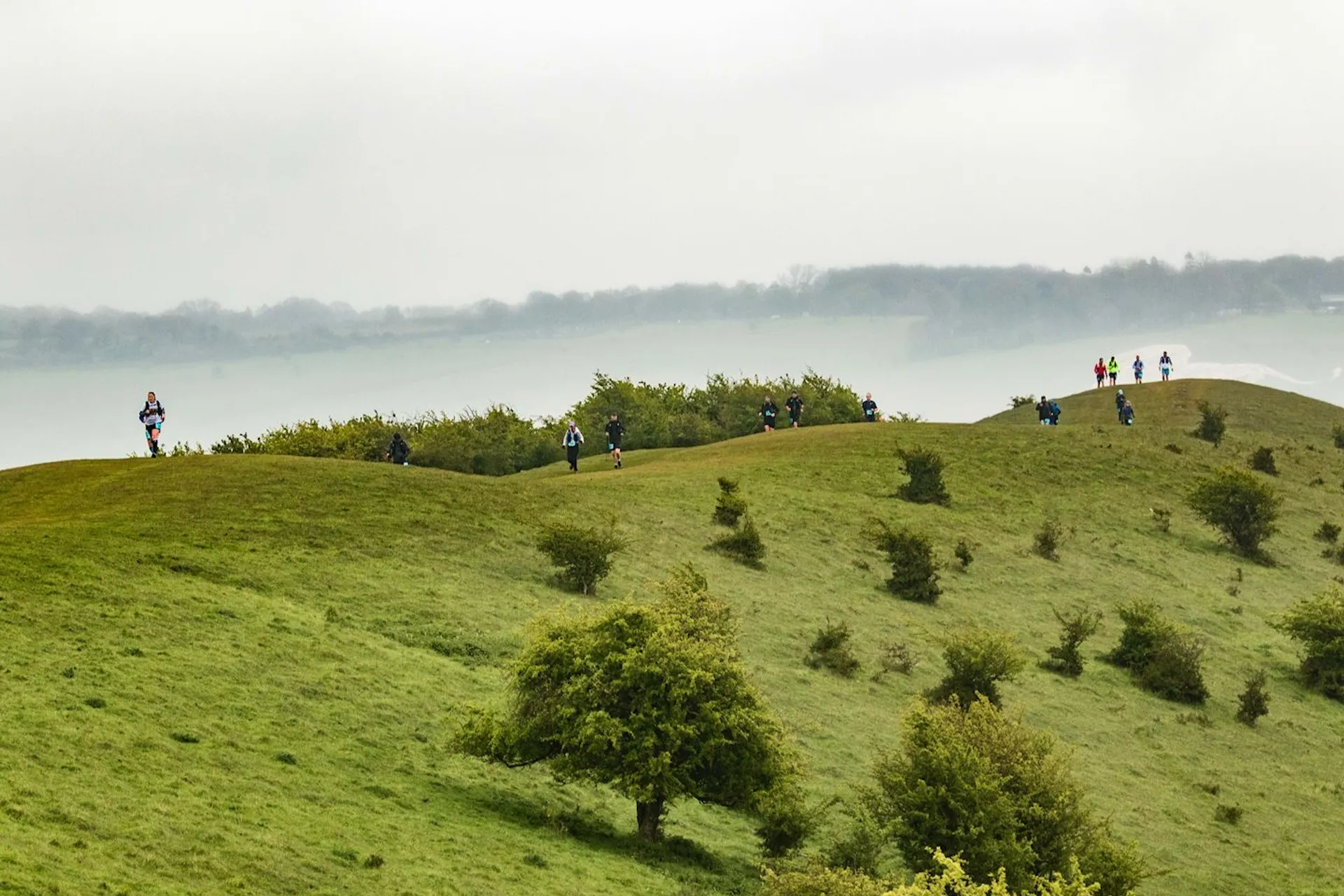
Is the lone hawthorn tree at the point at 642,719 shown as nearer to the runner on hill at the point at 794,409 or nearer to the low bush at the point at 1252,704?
the low bush at the point at 1252,704

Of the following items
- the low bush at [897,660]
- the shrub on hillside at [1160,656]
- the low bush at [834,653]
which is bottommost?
the shrub on hillside at [1160,656]

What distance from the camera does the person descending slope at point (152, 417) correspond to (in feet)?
186

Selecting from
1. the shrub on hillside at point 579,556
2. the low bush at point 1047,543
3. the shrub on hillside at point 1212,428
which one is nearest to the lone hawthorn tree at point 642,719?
the shrub on hillside at point 579,556

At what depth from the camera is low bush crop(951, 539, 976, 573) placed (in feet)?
205

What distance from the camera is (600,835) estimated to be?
29406 mm

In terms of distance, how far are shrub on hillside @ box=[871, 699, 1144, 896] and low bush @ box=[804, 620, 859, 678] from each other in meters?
15.1

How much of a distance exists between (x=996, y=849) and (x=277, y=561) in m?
26.5

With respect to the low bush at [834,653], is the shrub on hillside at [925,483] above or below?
above

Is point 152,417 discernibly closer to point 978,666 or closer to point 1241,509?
point 978,666

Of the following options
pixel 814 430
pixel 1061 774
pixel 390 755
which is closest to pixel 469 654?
pixel 390 755

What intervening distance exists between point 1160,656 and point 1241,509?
25.3 m

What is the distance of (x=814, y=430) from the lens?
91.8 metres

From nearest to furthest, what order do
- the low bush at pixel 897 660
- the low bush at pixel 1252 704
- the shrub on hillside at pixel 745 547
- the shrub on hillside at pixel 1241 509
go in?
1. the low bush at pixel 897 660
2. the low bush at pixel 1252 704
3. the shrub on hillside at pixel 745 547
4. the shrub on hillside at pixel 1241 509

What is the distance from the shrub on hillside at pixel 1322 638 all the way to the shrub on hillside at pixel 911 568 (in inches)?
547
